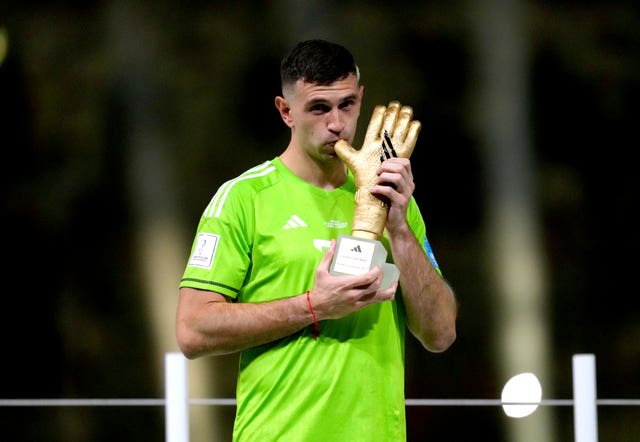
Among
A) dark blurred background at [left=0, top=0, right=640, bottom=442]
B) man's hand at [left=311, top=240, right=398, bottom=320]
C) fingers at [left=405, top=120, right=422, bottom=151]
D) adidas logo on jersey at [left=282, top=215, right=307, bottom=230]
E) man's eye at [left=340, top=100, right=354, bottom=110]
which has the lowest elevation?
man's hand at [left=311, top=240, right=398, bottom=320]

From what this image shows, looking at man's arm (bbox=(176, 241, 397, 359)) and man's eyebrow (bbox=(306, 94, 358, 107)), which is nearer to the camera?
man's arm (bbox=(176, 241, 397, 359))

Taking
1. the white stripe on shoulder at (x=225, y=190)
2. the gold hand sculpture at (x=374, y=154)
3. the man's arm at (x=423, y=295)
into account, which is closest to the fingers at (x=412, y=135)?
the gold hand sculpture at (x=374, y=154)

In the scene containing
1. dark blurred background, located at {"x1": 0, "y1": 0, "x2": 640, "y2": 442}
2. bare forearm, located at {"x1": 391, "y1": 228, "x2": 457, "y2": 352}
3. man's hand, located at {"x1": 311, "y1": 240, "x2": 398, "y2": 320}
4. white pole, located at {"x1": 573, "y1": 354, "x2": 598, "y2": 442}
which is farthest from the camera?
dark blurred background, located at {"x1": 0, "y1": 0, "x2": 640, "y2": 442}

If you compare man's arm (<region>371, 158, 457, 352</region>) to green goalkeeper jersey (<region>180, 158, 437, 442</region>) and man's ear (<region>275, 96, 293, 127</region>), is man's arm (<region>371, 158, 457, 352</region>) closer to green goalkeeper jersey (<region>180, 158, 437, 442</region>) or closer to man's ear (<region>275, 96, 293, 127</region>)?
green goalkeeper jersey (<region>180, 158, 437, 442</region>)

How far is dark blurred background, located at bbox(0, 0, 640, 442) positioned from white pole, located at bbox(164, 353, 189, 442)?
1.90 meters

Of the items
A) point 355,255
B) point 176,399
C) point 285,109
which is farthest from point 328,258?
point 176,399

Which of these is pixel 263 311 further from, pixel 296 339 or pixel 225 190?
pixel 225 190

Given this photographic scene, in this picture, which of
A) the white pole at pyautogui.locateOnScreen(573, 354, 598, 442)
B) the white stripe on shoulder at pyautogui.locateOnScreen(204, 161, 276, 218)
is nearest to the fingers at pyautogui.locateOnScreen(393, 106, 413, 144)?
the white stripe on shoulder at pyautogui.locateOnScreen(204, 161, 276, 218)

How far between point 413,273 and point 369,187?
0.47 ft

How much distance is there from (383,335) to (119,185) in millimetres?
3219

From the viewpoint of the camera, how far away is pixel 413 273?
1367mm

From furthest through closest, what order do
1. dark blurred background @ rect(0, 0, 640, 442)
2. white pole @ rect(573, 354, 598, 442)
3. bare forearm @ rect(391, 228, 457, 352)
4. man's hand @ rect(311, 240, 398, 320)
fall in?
dark blurred background @ rect(0, 0, 640, 442) → white pole @ rect(573, 354, 598, 442) → bare forearm @ rect(391, 228, 457, 352) → man's hand @ rect(311, 240, 398, 320)

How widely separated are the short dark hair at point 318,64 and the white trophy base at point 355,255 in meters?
0.26

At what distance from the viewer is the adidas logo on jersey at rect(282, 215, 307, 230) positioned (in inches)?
54.6
